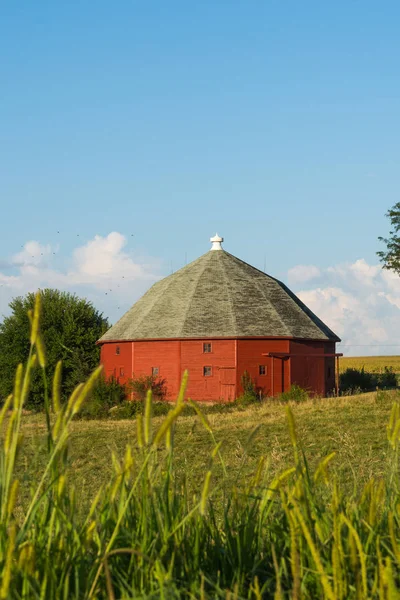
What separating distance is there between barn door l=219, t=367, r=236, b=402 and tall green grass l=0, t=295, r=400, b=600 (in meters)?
37.9

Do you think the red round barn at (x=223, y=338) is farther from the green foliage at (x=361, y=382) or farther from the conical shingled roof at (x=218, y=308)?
the green foliage at (x=361, y=382)

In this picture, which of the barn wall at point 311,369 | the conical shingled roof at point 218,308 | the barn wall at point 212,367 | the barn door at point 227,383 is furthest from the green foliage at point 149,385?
the barn wall at point 311,369

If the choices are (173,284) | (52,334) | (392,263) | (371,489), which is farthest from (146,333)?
(371,489)

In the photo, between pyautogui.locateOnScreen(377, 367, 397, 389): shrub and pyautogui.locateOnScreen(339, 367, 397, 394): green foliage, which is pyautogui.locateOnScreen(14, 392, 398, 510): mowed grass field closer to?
pyautogui.locateOnScreen(339, 367, 397, 394): green foliage

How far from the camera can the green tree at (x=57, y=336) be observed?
167 feet

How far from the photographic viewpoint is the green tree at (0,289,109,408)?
167 ft

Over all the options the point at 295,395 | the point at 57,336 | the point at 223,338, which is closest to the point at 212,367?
the point at 223,338

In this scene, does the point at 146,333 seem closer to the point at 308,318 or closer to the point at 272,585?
the point at 308,318

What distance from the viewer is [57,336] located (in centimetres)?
5078

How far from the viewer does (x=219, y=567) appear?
10.3 ft

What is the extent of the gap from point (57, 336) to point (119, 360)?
6.79m

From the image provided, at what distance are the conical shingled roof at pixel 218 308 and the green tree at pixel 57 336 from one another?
10.4 feet

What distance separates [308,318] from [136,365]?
10.9m

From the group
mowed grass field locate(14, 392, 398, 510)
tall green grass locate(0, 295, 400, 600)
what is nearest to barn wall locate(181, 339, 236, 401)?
mowed grass field locate(14, 392, 398, 510)
